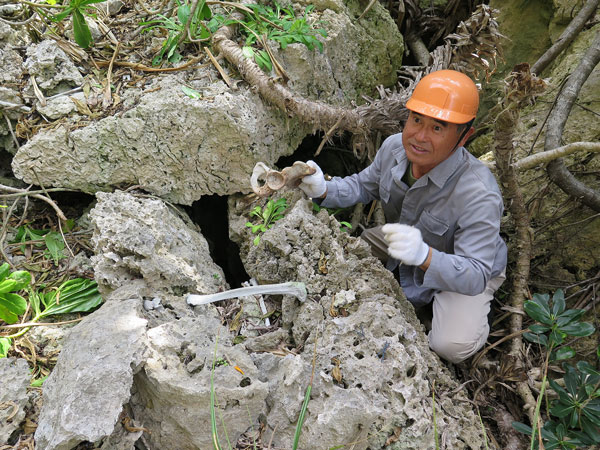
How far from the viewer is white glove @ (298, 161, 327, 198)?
2539 millimetres

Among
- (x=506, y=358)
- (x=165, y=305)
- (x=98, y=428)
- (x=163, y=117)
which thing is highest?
(x=163, y=117)

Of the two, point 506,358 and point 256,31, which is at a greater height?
point 256,31

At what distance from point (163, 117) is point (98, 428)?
1622mm

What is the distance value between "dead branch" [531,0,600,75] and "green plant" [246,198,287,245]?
6.74 feet

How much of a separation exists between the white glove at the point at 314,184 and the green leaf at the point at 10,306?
1543 millimetres

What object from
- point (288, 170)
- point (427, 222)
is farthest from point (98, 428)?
point (427, 222)

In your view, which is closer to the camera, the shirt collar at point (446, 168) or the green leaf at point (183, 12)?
the shirt collar at point (446, 168)

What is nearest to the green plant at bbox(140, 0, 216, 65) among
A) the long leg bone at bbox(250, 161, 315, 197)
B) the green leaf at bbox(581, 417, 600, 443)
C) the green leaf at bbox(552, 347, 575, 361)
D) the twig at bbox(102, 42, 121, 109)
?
the twig at bbox(102, 42, 121, 109)

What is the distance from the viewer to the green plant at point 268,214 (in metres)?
2.41

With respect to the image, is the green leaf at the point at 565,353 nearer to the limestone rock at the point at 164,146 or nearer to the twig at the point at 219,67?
the limestone rock at the point at 164,146

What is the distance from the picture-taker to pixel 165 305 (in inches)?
78.2

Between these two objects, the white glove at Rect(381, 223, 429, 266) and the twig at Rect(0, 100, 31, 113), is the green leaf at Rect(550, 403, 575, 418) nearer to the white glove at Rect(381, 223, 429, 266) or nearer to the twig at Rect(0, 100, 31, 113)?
the white glove at Rect(381, 223, 429, 266)

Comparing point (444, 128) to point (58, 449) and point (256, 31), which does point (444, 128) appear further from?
point (58, 449)

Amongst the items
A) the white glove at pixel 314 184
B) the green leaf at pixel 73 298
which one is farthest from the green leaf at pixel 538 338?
the green leaf at pixel 73 298
